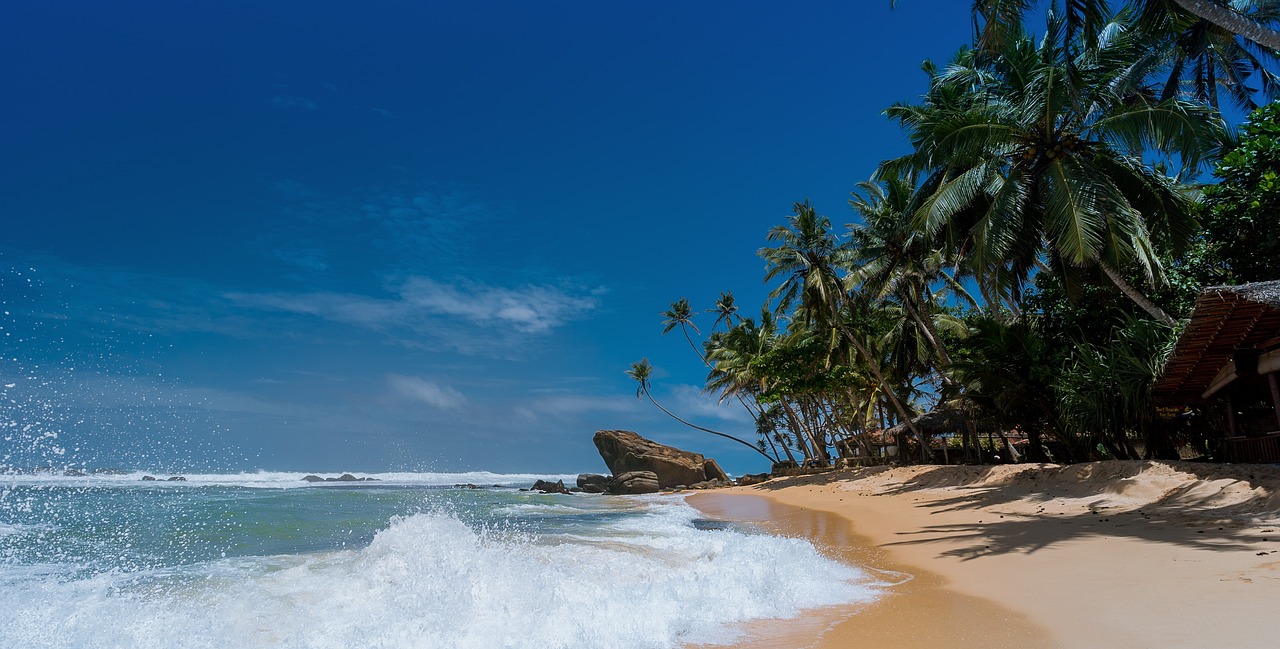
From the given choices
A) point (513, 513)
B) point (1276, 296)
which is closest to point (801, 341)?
point (513, 513)

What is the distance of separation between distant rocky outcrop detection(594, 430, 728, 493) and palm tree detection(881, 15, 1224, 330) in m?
27.3

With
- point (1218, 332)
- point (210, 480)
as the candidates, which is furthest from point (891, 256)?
point (210, 480)

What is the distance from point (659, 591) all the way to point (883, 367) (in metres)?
23.2

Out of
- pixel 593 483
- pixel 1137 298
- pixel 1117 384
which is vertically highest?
pixel 1137 298

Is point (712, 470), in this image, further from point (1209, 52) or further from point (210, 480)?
point (210, 480)

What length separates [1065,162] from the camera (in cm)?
1280

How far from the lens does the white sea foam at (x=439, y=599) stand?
484 cm

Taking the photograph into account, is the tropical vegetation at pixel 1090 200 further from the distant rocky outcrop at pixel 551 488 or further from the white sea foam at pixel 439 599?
the distant rocky outcrop at pixel 551 488

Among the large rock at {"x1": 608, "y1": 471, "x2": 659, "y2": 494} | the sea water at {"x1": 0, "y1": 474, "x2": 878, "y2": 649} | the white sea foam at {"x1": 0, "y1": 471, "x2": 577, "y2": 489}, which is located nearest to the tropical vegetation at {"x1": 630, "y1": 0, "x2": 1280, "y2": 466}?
the sea water at {"x1": 0, "y1": 474, "x2": 878, "y2": 649}

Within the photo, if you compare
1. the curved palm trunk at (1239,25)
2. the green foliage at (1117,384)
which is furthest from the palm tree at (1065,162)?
the curved palm trunk at (1239,25)

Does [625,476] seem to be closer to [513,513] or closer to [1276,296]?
[513,513]

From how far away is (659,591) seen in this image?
19.5 feet

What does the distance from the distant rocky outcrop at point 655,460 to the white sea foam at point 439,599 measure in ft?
100

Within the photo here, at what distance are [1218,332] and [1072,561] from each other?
5762 mm
